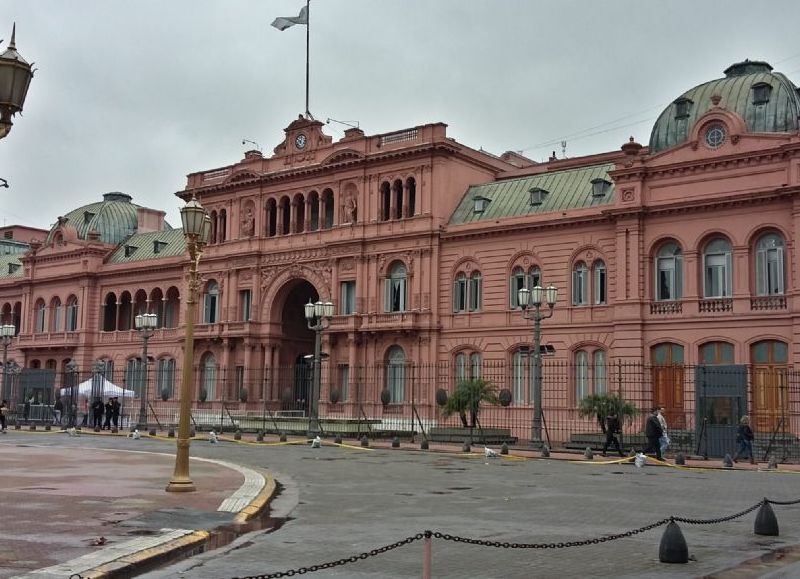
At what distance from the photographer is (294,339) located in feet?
188

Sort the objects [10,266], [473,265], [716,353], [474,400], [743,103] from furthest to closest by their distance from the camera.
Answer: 1. [10,266]
2. [473,265]
3. [743,103]
4. [716,353]
5. [474,400]

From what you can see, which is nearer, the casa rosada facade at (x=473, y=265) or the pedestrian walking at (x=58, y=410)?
the casa rosada facade at (x=473, y=265)

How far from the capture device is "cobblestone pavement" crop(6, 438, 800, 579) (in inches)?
432

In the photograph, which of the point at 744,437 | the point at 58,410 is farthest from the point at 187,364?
the point at 58,410

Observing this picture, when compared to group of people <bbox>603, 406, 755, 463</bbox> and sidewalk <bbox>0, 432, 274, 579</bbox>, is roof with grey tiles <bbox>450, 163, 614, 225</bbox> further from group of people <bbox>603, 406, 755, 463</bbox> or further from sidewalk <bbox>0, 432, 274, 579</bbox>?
sidewalk <bbox>0, 432, 274, 579</bbox>

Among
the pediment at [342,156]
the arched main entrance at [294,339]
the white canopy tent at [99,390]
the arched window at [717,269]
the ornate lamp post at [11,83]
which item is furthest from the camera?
the arched main entrance at [294,339]

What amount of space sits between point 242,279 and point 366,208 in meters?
10.0

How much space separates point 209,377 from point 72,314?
53.8 ft

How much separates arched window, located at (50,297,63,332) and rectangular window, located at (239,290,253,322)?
19.6 m

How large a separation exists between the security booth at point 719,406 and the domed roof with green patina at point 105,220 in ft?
167

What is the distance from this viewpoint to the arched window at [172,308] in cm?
6359

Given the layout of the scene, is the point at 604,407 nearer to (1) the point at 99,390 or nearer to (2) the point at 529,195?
(2) the point at 529,195

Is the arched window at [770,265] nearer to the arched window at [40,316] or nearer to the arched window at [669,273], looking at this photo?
the arched window at [669,273]

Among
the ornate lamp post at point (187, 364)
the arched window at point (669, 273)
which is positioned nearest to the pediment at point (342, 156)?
the arched window at point (669, 273)
